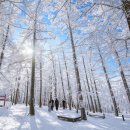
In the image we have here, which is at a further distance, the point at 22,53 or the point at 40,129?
the point at 22,53

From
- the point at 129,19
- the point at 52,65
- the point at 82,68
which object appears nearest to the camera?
the point at 129,19

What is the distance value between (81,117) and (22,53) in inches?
388

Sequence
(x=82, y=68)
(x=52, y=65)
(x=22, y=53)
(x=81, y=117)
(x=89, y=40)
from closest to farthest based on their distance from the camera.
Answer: (x=89, y=40), (x=81, y=117), (x=22, y=53), (x=82, y=68), (x=52, y=65)

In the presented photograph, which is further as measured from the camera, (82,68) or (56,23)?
(82,68)

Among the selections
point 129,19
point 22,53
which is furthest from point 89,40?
point 22,53

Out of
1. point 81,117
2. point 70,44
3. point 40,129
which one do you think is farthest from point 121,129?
point 70,44

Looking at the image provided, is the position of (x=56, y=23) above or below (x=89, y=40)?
above

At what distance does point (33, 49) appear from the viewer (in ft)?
45.0

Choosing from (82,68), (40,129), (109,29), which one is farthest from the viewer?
(82,68)

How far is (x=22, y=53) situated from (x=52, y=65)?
1567 cm

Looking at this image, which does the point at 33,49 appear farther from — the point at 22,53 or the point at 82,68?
the point at 82,68

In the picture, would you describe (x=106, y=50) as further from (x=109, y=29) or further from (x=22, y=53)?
(x=22, y=53)

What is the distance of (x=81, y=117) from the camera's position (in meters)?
11.0

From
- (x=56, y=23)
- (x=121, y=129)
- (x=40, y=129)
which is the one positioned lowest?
(x=121, y=129)
